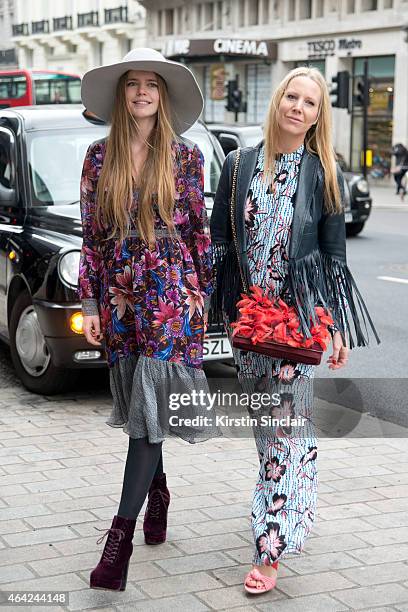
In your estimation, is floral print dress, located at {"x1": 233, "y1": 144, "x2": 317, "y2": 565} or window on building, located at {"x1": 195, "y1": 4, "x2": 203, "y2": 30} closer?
floral print dress, located at {"x1": 233, "y1": 144, "x2": 317, "y2": 565}

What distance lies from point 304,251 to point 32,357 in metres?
3.49

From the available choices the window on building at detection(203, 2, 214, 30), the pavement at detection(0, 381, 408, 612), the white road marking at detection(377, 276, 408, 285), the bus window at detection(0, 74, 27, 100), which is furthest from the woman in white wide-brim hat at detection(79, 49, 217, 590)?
the window on building at detection(203, 2, 214, 30)

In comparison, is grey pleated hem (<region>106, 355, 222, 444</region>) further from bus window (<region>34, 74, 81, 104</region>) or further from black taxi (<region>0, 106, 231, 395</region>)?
bus window (<region>34, 74, 81, 104</region>)

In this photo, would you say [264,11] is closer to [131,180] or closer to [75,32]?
[75,32]

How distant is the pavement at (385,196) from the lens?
1134 inches

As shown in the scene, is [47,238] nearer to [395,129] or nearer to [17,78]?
[17,78]

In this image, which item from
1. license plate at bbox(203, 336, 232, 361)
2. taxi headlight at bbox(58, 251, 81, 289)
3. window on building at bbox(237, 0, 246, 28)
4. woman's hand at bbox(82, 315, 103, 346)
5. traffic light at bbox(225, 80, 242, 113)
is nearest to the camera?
woman's hand at bbox(82, 315, 103, 346)

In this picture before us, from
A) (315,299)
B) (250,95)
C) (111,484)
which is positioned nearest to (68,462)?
(111,484)

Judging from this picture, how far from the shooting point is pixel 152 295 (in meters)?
3.81

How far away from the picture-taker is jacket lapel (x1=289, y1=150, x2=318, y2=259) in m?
3.79

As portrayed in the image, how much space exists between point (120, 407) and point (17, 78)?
32.6m

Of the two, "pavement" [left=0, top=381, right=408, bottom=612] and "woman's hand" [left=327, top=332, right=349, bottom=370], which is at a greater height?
"woman's hand" [left=327, top=332, right=349, bottom=370]

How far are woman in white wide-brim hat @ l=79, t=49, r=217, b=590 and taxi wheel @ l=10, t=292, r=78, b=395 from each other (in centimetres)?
285

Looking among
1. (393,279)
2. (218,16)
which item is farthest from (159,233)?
(218,16)
